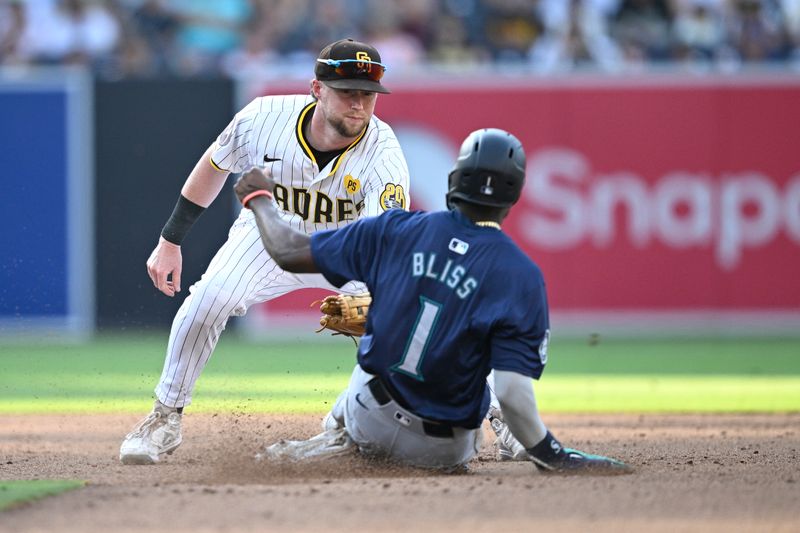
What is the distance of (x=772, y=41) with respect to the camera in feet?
45.7

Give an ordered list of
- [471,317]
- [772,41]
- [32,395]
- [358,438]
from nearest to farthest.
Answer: [471,317] → [358,438] → [32,395] → [772,41]

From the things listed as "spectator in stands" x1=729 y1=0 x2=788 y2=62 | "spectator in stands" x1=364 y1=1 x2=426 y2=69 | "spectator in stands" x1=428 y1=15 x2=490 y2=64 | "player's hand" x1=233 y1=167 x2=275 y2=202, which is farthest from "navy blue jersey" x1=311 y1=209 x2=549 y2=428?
"spectator in stands" x1=729 y1=0 x2=788 y2=62

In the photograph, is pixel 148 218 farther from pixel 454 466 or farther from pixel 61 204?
pixel 454 466

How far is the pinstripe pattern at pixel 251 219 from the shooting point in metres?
6.25

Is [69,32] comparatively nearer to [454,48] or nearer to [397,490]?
[454,48]

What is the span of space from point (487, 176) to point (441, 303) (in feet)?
1.82

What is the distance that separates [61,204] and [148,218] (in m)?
0.87

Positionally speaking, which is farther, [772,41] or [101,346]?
[772,41]

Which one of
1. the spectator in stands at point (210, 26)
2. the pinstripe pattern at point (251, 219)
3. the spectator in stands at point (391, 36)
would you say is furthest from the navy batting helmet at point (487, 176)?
the spectator in stands at point (210, 26)

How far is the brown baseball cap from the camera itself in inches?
240

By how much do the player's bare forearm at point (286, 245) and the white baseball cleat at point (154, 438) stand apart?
1458 mm

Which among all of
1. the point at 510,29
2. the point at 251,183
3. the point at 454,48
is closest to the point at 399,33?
the point at 454,48

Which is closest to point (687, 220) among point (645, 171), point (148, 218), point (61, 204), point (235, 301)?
point (645, 171)

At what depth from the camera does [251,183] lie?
5.45 metres
